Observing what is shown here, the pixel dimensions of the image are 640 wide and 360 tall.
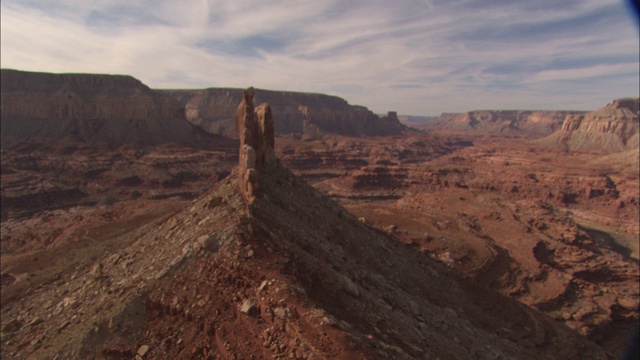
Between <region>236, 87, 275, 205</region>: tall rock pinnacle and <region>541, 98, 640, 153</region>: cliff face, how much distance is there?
137 m

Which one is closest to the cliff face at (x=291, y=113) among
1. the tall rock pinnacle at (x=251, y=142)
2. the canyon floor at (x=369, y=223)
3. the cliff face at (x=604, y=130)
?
the canyon floor at (x=369, y=223)

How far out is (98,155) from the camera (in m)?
75.1

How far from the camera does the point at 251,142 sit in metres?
17.2

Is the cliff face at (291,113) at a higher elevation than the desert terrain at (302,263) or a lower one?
higher

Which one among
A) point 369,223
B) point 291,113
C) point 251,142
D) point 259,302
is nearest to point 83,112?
point 291,113

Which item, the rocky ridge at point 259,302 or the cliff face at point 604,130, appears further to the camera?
the cliff face at point 604,130

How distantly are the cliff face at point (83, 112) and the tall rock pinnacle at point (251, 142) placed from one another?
76.0 meters

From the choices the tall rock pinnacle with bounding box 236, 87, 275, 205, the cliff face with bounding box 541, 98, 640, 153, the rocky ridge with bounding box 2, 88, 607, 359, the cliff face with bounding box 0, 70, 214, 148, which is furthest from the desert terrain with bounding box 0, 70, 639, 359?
the cliff face with bounding box 541, 98, 640, 153

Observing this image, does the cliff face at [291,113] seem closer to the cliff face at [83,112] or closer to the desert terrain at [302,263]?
the cliff face at [83,112]

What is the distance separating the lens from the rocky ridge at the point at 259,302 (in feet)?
27.7

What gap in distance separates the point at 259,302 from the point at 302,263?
2.20 metres

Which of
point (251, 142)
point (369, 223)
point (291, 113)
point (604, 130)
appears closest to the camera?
point (251, 142)

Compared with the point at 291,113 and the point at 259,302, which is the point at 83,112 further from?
the point at 259,302

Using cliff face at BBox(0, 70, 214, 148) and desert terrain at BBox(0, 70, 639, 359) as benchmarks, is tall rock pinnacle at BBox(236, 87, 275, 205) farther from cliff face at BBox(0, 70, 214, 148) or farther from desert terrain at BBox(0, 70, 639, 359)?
cliff face at BBox(0, 70, 214, 148)
